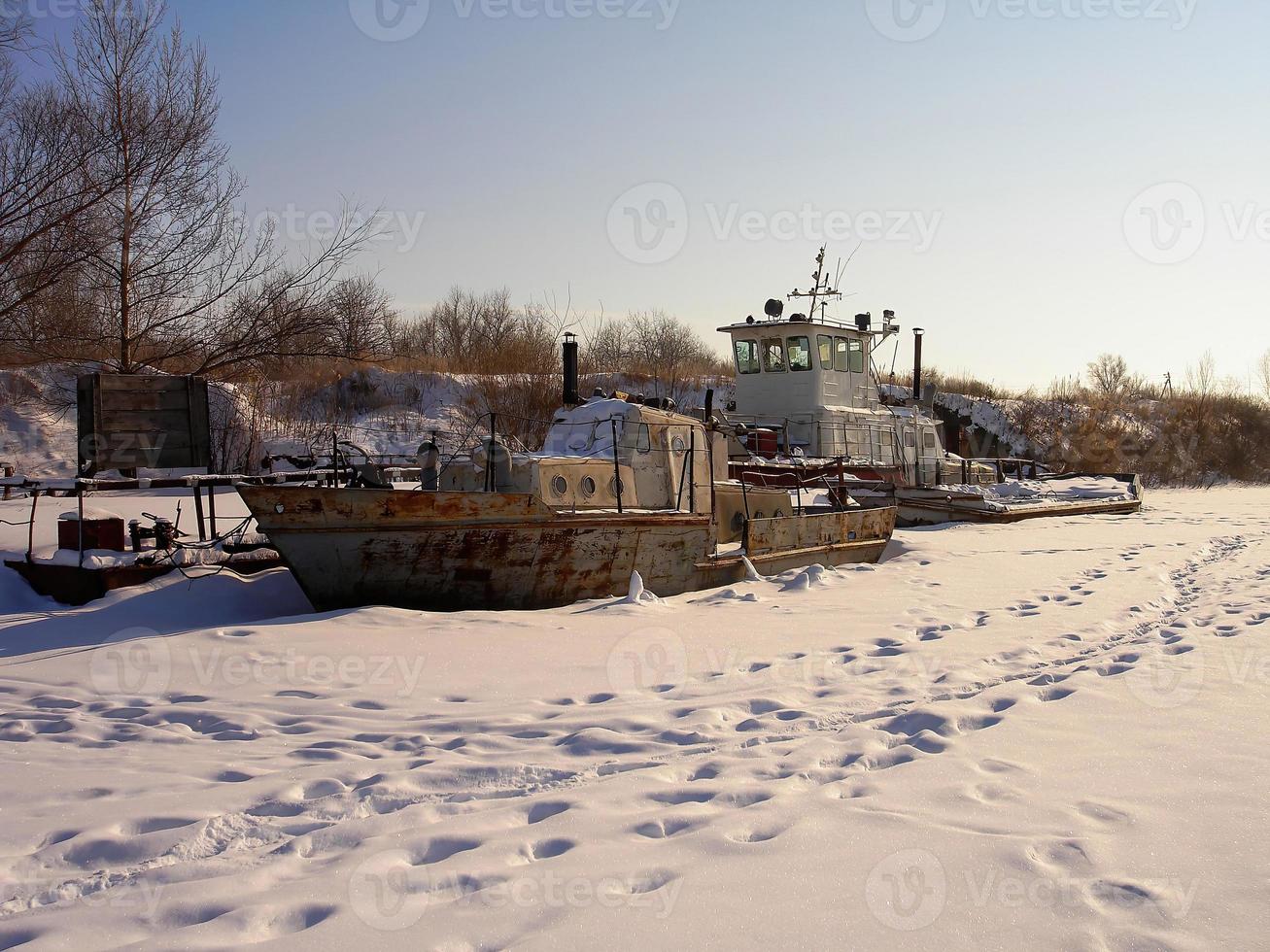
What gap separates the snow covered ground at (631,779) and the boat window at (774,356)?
13.0m

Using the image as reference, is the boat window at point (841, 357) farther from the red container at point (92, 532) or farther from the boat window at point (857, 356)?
the red container at point (92, 532)

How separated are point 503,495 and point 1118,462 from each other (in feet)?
105

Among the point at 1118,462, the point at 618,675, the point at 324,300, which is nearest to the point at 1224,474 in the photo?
the point at 1118,462

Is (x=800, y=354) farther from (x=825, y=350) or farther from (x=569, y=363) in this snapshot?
(x=569, y=363)

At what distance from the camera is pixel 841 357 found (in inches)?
821

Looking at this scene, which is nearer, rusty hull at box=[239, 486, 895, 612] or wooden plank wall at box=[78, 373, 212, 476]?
rusty hull at box=[239, 486, 895, 612]

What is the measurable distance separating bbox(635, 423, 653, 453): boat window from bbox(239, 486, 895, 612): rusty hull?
3.39ft

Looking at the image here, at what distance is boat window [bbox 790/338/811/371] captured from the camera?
20453 millimetres

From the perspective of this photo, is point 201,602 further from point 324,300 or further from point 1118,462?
point 1118,462

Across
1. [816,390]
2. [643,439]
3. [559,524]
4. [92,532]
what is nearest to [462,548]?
[559,524]

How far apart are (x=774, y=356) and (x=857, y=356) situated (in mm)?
2020

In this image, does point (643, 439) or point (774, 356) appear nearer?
point (643, 439)

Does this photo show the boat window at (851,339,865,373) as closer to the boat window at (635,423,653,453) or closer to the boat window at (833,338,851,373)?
the boat window at (833,338,851,373)

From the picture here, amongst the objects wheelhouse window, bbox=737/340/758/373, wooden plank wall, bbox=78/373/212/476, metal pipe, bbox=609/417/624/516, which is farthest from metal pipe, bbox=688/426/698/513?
wheelhouse window, bbox=737/340/758/373
